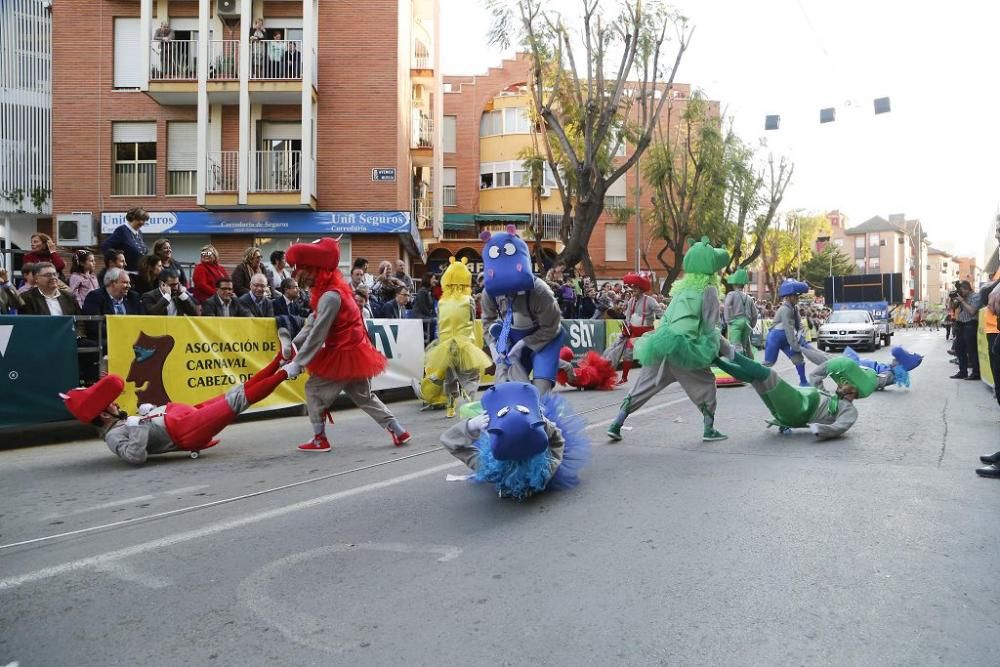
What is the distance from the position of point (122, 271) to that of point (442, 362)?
3.79m

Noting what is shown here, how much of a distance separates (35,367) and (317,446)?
→ 313 cm

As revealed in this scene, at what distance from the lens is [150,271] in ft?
31.2

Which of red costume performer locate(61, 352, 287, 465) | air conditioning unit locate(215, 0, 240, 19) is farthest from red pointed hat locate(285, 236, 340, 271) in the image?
air conditioning unit locate(215, 0, 240, 19)

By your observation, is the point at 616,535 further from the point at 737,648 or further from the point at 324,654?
the point at 324,654

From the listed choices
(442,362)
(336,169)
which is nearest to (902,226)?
(336,169)

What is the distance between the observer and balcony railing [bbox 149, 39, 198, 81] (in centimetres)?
2408

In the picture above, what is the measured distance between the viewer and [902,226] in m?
116

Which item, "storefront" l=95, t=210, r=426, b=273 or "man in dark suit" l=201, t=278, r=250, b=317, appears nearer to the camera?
"man in dark suit" l=201, t=278, r=250, b=317

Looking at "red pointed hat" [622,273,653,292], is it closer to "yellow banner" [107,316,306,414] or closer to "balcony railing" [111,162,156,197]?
"yellow banner" [107,316,306,414]

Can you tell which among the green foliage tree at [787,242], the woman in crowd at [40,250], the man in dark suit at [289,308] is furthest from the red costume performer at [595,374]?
the green foliage tree at [787,242]

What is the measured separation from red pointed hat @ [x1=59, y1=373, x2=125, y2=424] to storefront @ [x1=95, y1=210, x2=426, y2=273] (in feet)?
59.9

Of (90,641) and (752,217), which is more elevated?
(752,217)

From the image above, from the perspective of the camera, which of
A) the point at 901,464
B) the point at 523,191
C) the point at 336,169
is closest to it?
the point at 901,464

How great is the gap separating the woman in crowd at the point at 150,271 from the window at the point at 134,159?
17017mm
